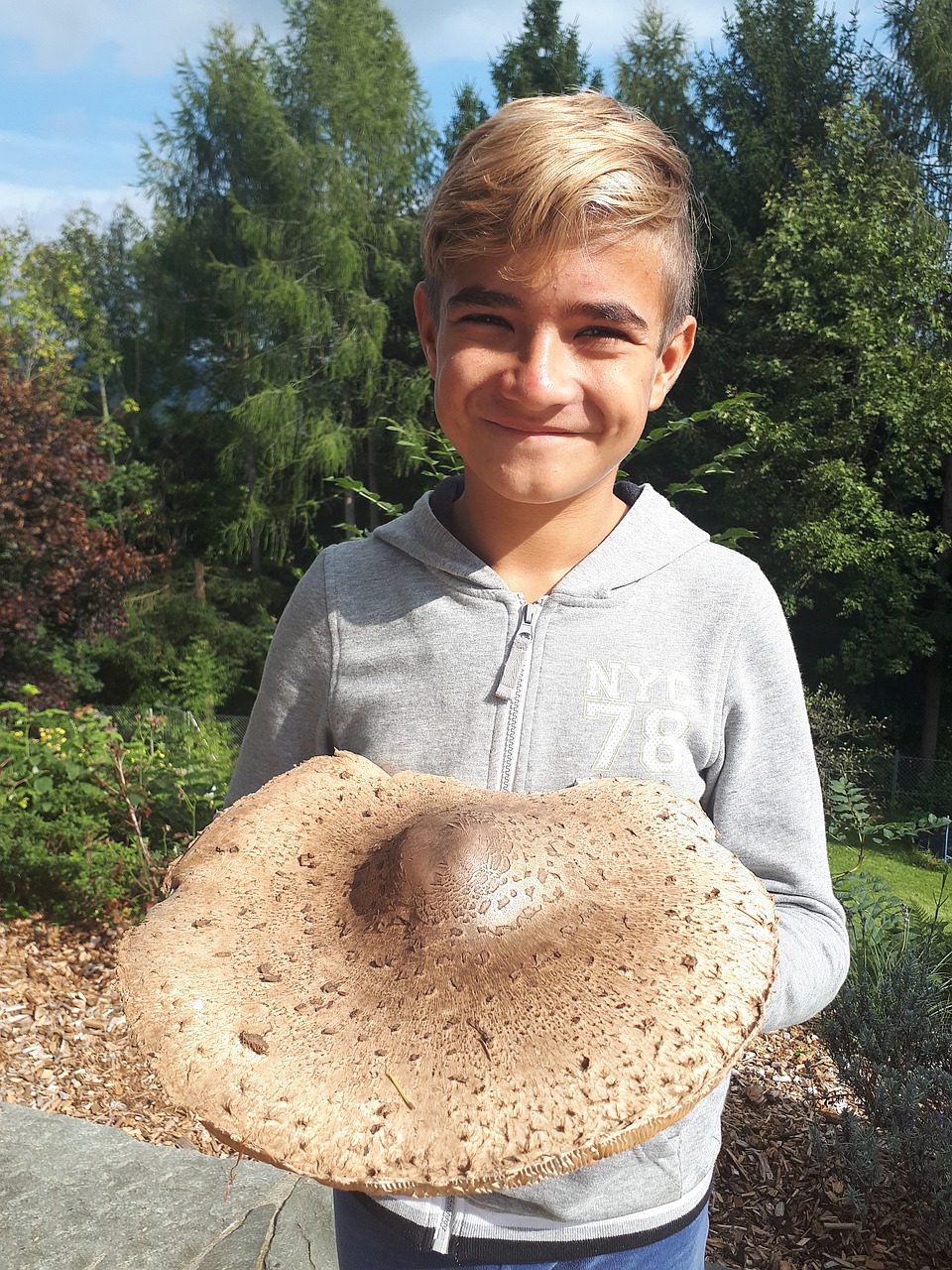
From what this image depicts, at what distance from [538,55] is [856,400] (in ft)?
47.9

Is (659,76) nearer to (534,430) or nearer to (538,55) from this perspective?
(538,55)

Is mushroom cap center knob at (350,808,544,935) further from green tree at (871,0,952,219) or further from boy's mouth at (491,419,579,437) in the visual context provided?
green tree at (871,0,952,219)

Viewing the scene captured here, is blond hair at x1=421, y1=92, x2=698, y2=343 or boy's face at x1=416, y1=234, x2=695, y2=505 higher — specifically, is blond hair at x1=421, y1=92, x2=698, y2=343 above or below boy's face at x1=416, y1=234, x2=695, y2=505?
above

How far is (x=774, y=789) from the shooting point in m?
1.66

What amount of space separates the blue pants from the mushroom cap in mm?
677

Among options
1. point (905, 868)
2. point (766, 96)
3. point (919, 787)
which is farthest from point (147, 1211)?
point (766, 96)

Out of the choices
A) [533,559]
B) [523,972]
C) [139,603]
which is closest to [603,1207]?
[523,972]

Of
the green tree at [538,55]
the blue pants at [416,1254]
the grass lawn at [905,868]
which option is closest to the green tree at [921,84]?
the green tree at [538,55]

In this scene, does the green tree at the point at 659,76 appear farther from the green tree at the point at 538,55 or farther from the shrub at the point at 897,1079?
the shrub at the point at 897,1079

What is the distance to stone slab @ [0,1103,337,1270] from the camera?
333 centimetres

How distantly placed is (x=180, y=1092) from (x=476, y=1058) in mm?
337

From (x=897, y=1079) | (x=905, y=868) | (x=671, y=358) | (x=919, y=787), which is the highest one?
(x=671, y=358)

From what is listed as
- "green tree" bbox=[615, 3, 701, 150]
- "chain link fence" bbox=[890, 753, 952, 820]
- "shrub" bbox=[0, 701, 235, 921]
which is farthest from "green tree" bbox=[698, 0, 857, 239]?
"shrub" bbox=[0, 701, 235, 921]

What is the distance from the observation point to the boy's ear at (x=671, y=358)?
5.70 ft
